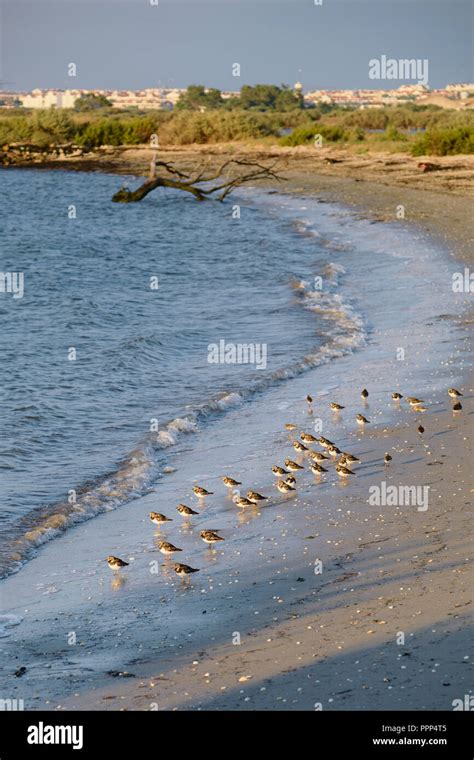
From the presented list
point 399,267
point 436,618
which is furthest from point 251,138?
→ point 436,618

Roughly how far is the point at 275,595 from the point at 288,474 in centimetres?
351

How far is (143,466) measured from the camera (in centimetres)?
1397

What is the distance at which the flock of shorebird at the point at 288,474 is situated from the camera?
1068 cm

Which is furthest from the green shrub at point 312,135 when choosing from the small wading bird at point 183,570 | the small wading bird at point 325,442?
the small wading bird at point 183,570

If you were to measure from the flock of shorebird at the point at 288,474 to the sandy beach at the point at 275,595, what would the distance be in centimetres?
12

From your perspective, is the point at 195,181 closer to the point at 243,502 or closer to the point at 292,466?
the point at 292,466

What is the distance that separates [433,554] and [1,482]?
5.88 m

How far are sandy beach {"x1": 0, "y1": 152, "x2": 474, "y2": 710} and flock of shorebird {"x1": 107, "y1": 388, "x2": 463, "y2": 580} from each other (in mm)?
117

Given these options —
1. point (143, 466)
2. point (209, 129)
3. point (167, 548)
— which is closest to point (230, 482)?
point (143, 466)
